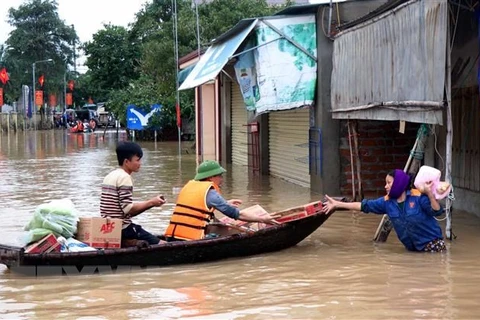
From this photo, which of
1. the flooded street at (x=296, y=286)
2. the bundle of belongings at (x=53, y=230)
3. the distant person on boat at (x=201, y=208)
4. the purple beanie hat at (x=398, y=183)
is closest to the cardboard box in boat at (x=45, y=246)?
the bundle of belongings at (x=53, y=230)

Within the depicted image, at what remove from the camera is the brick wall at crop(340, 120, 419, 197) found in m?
13.7

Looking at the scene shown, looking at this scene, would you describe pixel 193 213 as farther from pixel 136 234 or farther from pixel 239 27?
pixel 239 27

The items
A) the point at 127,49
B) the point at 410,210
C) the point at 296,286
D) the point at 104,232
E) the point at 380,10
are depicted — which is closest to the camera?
the point at 296,286

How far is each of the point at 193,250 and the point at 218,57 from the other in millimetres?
7937

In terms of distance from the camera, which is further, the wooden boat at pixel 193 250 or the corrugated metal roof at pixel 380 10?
the corrugated metal roof at pixel 380 10

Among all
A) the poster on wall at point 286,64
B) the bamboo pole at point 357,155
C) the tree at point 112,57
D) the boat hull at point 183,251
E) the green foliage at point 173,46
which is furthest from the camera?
the tree at point 112,57

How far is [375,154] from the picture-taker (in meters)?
13.7

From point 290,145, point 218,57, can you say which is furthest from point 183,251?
point 290,145

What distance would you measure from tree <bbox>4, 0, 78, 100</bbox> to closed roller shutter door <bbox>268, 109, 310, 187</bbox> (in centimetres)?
5575

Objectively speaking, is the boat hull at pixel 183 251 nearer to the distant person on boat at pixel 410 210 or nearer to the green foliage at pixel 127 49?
the distant person on boat at pixel 410 210

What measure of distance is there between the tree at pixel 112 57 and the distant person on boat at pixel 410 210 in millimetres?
44732

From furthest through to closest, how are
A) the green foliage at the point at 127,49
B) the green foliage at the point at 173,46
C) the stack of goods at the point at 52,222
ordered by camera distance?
the green foliage at the point at 127,49 < the green foliage at the point at 173,46 < the stack of goods at the point at 52,222

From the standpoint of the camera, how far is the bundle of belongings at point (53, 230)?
7887mm

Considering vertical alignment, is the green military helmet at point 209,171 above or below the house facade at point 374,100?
below
